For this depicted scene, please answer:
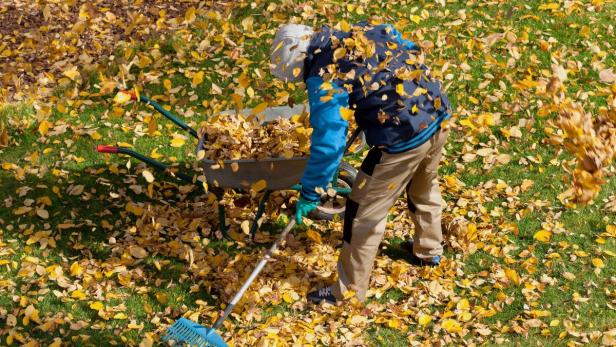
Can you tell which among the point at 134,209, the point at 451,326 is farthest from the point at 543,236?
the point at 134,209

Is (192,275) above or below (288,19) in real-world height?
below

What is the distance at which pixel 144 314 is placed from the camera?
5121mm

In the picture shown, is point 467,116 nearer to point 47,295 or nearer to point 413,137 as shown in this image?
point 413,137

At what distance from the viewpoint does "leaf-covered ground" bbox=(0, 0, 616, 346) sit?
5.07 metres

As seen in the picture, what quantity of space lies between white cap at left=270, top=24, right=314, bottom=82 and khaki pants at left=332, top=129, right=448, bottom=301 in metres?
0.69

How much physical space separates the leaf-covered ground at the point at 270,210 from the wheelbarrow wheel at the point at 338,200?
75mm

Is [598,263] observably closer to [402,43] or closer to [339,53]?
[402,43]

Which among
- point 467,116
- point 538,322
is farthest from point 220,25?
point 538,322

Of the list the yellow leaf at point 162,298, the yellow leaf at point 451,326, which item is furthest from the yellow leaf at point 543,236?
the yellow leaf at point 162,298

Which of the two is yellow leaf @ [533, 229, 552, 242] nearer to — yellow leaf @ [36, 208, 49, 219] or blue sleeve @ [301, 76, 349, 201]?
blue sleeve @ [301, 76, 349, 201]

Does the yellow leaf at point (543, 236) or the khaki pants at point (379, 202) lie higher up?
the khaki pants at point (379, 202)

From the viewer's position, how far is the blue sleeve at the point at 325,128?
4438 millimetres

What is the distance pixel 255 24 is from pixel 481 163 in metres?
3.16

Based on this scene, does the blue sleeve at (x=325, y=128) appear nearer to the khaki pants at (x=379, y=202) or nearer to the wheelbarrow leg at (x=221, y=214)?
the khaki pants at (x=379, y=202)
